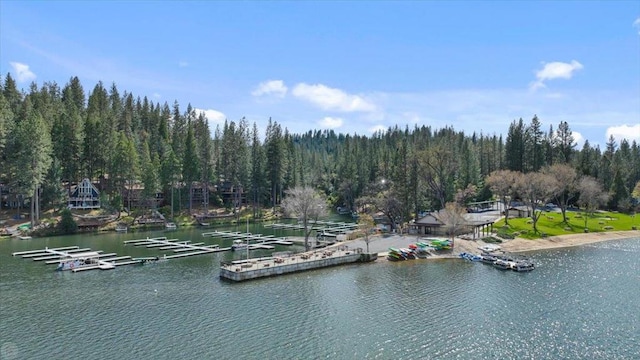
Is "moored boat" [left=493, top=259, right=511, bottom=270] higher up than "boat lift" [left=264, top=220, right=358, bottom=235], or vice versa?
"boat lift" [left=264, top=220, right=358, bottom=235]

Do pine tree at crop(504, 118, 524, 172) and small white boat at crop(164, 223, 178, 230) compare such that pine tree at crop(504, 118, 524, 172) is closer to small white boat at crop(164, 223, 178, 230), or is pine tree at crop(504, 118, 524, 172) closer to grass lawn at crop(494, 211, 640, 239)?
grass lawn at crop(494, 211, 640, 239)

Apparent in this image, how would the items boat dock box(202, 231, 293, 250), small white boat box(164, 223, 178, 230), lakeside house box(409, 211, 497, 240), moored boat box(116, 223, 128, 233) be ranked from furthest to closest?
small white boat box(164, 223, 178, 230)
moored boat box(116, 223, 128, 233)
lakeside house box(409, 211, 497, 240)
boat dock box(202, 231, 293, 250)

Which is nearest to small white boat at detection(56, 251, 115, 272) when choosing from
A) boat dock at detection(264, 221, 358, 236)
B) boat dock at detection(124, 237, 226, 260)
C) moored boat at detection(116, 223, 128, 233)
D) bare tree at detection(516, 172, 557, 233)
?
boat dock at detection(124, 237, 226, 260)

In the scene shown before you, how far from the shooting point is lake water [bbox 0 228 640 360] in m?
30.5

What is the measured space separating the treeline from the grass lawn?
445 inches

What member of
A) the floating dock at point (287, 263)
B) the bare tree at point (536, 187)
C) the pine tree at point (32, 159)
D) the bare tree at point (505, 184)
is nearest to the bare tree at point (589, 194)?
the bare tree at point (536, 187)

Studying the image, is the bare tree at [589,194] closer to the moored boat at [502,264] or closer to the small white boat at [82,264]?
the moored boat at [502,264]

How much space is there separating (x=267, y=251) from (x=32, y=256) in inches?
1234

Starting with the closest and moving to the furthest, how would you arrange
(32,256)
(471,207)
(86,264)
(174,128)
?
(86,264) < (32,256) < (471,207) < (174,128)

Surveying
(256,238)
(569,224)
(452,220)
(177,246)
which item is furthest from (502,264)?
(177,246)

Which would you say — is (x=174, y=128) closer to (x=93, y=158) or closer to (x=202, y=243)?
(x=93, y=158)

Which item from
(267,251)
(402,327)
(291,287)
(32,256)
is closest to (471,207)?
(267,251)

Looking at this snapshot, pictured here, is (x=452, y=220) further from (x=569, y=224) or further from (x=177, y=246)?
(x=177, y=246)

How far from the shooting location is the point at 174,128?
144 meters
